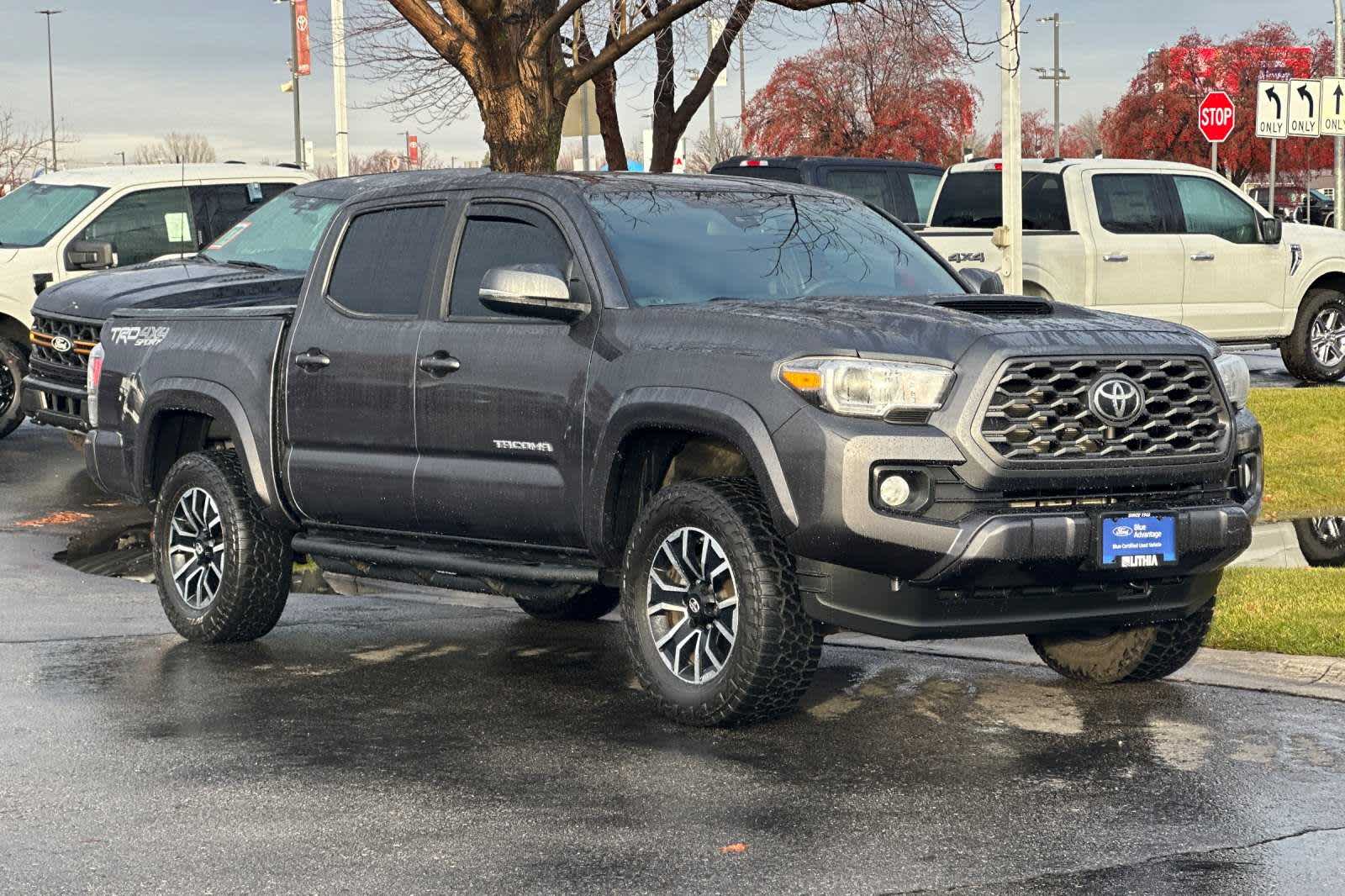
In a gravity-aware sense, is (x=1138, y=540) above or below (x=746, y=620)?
above

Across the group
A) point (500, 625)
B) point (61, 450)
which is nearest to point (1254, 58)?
point (61, 450)

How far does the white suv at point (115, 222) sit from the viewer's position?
1692 cm

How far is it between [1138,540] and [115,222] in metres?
12.4

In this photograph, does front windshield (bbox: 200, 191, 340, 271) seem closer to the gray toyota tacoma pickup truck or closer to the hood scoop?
the gray toyota tacoma pickup truck

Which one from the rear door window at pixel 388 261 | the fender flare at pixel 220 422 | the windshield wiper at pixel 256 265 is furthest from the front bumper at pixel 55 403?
the rear door window at pixel 388 261

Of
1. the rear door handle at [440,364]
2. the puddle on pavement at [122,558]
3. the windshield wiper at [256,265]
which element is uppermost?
the windshield wiper at [256,265]

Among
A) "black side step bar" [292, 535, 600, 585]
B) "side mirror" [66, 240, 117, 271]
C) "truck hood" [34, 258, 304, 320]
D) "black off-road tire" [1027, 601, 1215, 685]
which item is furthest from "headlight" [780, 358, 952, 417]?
"side mirror" [66, 240, 117, 271]

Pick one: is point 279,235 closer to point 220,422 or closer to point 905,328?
point 220,422

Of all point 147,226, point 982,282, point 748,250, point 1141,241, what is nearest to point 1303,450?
point 1141,241

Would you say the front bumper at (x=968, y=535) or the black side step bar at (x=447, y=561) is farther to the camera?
the black side step bar at (x=447, y=561)

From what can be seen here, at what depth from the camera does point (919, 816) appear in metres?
5.61

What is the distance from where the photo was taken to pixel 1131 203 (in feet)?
61.0

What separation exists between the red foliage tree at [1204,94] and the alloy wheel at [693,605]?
7266 centimetres

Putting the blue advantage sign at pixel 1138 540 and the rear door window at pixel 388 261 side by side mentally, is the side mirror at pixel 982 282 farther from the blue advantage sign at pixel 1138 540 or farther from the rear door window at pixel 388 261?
the rear door window at pixel 388 261
